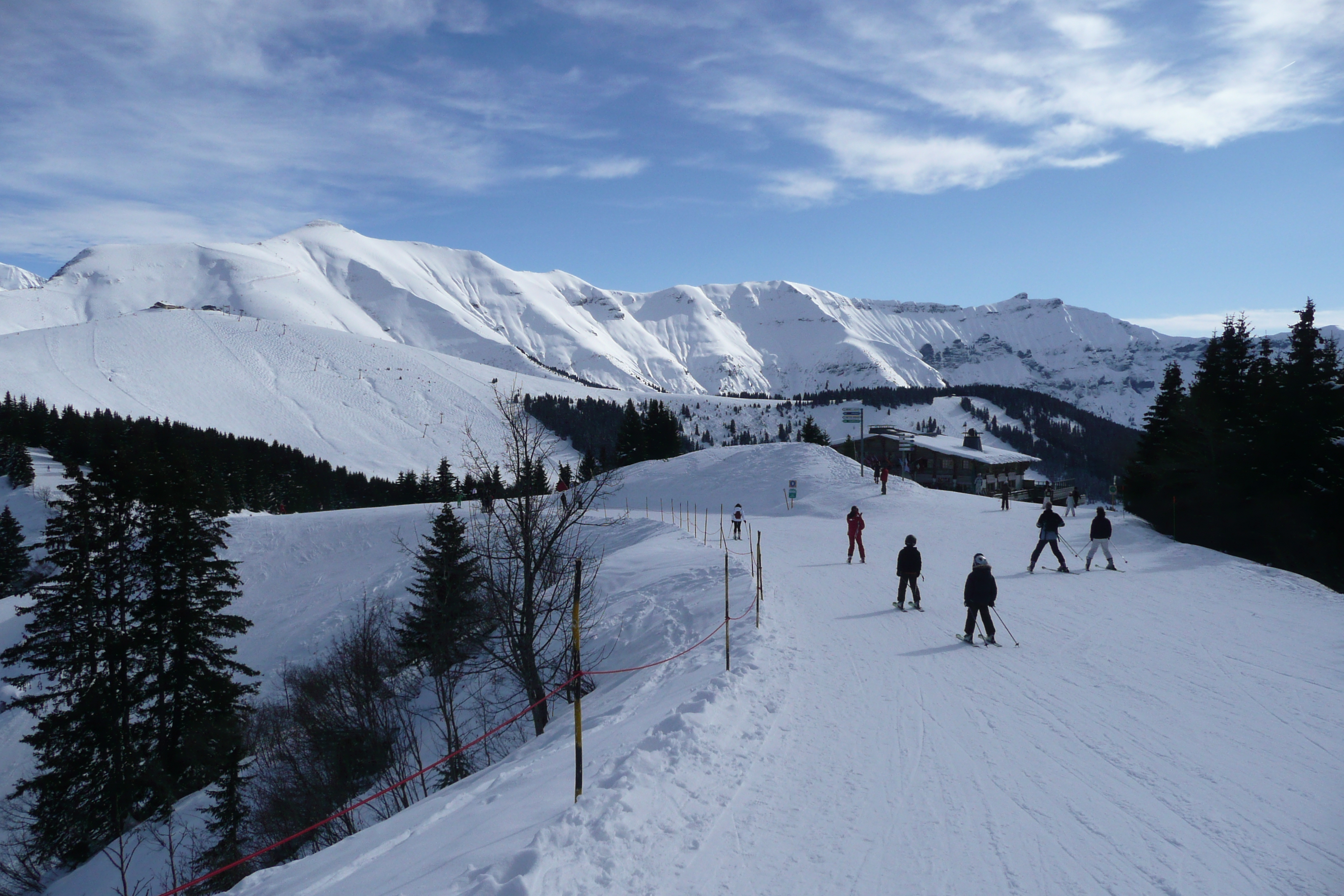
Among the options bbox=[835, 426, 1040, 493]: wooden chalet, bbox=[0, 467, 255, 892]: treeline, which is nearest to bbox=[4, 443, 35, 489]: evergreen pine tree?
bbox=[0, 467, 255, 892]: treeline

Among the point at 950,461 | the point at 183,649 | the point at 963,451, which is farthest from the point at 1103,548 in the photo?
the point at 963,451

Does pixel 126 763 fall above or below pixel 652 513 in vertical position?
below

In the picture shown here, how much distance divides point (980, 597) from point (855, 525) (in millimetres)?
9683

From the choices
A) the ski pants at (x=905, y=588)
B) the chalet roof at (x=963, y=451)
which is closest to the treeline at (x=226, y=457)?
the chalet roof at (x=963, y=451)

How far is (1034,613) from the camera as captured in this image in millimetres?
14031

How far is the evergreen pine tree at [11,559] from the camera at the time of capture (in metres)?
56.3

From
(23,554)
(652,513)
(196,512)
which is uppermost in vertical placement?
(196,512)

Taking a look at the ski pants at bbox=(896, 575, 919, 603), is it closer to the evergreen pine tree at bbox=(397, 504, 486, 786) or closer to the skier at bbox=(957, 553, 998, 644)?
the skier at bbox=(957, 553, 998, 644)

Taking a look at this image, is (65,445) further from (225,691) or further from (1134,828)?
(1134,828)

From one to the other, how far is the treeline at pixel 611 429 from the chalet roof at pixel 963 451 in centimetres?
2670

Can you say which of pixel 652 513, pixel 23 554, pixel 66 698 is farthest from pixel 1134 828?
pixel 23 554

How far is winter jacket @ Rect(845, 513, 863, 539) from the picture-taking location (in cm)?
2145

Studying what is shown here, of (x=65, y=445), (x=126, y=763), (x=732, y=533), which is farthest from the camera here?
(x=65, y=445)

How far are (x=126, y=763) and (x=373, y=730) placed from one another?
265 inches
